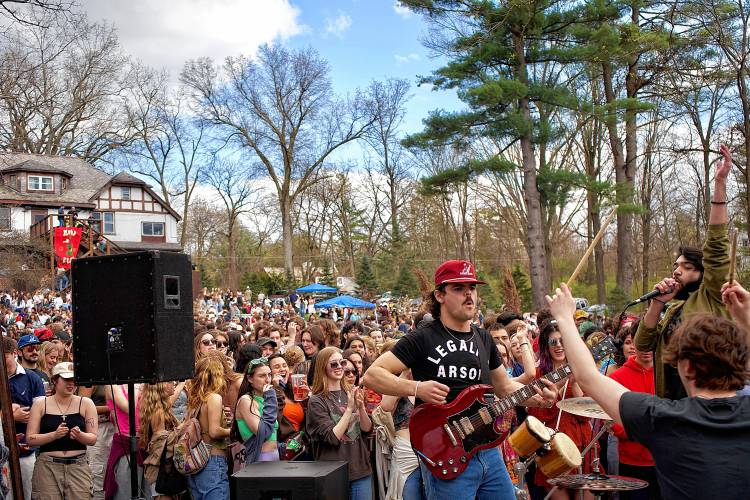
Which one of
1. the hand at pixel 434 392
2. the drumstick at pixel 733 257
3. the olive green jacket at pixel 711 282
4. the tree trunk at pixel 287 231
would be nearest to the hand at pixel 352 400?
the hand at pixel 434 392

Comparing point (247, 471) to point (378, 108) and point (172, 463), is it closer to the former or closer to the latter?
point (172, 463)

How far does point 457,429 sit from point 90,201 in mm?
55463

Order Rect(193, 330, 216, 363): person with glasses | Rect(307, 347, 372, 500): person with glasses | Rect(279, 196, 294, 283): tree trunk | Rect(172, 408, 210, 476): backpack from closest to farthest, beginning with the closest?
1. Rect(172, 408, 210, 476): backpack
2. Rect(307, 347, 372, 500): person with glasses
3. Rect(193, 330, 216, 363): person with glasses
4. Rect(279, 196, 294, 283): tree trunk

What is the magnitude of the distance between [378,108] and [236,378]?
145 feet

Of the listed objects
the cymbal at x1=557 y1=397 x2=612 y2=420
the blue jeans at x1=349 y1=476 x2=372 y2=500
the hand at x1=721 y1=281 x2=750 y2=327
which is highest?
the hand at x1=721 y1=281 x2=750 y2=327

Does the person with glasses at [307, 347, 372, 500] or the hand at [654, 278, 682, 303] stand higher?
the hand at [654, 278, 682, 303]

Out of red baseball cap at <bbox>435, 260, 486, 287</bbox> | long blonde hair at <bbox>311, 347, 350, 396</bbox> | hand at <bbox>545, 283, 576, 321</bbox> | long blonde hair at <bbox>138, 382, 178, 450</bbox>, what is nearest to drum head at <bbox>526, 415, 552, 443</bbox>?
red baseball cap at <bbox>435, 260, 486, 287</bbox>

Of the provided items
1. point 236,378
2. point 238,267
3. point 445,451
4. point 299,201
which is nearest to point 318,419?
point 236,378

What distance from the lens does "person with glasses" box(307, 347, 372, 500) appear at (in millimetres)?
6359

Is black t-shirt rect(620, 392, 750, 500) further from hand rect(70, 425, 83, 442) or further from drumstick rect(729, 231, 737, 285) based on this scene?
hand rect(70, 425, 83, 442)

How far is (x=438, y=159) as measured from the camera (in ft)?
145

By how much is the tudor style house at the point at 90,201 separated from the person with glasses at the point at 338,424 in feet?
160

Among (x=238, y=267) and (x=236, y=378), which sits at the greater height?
(x=238, y=267)

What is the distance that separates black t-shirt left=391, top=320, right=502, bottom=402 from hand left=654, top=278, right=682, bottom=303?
1.16 metres
